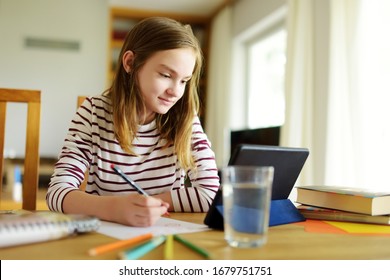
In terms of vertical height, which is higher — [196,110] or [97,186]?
[196,110]

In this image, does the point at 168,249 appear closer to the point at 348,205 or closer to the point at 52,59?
the point at 348,205

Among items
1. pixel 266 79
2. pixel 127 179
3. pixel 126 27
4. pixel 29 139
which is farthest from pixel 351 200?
pixel 126 27

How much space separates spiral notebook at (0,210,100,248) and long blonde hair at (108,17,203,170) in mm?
463

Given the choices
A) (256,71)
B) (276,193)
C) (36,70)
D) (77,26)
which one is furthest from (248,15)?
(276,193)

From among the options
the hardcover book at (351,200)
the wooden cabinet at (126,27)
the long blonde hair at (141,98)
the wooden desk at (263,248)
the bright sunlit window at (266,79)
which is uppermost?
the wooden cabinet at (126,27)

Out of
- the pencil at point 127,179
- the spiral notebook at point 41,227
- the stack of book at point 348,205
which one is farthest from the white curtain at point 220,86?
the spiral notebook at point 41,227

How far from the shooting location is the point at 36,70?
13.7 feet

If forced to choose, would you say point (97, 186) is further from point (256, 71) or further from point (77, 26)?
point (77, 26)

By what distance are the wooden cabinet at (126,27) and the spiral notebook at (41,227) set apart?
145 inches

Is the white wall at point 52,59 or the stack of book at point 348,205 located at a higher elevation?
the white wall at point 52,59

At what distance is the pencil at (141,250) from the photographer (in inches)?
19.5

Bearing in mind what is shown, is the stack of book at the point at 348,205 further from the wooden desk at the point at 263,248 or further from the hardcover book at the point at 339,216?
the wooden desk at the point at 263,248

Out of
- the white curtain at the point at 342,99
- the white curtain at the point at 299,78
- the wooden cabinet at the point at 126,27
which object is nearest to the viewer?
the white curtain at the point at 342,99
